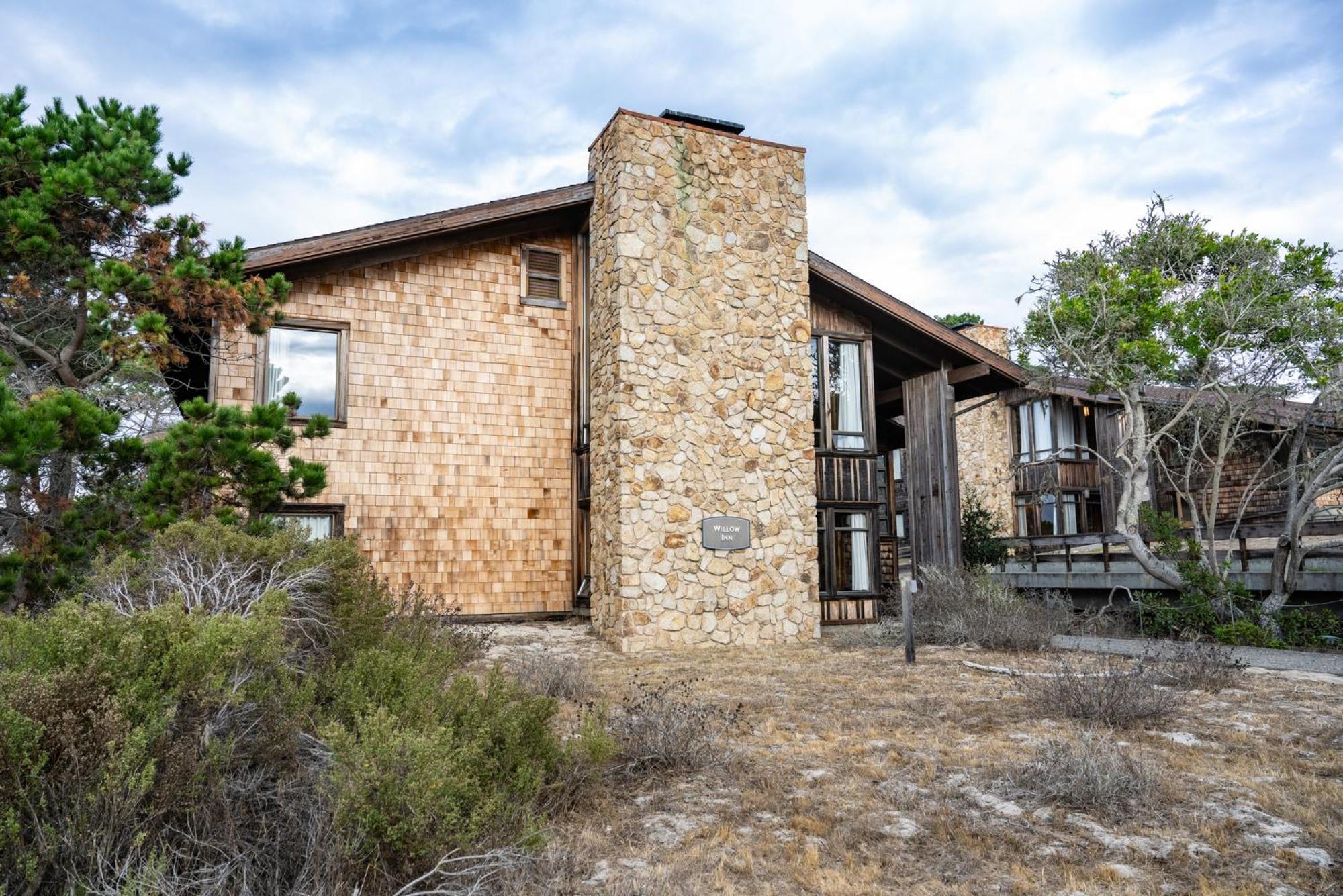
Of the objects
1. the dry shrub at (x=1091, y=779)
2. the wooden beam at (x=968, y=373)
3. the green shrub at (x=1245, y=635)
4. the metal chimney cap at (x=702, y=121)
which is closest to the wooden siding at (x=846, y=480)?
the wooden beam at (x=968, y=373)

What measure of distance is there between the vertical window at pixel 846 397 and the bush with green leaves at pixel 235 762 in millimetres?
10881

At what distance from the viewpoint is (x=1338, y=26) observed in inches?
526

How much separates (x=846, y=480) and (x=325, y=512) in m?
7.94

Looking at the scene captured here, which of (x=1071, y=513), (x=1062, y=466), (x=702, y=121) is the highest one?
(x=702, y=121)

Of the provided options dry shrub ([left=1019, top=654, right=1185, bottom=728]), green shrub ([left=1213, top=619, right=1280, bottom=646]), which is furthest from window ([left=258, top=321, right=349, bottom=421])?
green shrub ([left=1213, top=619, right=1280, bottom=646])

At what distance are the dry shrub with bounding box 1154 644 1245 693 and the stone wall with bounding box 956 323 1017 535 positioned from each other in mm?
16703

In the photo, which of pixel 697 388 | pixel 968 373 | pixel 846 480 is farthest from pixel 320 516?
pixel 968 373

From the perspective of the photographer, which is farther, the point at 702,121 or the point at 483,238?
the point at 483,238

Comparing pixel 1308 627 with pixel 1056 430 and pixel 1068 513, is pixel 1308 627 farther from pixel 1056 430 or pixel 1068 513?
pixel 1056 430

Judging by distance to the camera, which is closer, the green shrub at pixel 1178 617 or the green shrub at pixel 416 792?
the green shrub at pixel 416 792

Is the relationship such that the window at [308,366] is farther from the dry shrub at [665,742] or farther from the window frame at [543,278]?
the dry shrub at [665,742]

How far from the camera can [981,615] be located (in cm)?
1066

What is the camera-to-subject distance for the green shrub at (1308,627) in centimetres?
1063

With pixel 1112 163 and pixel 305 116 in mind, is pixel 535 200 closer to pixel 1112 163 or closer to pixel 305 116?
pixel 305 116
